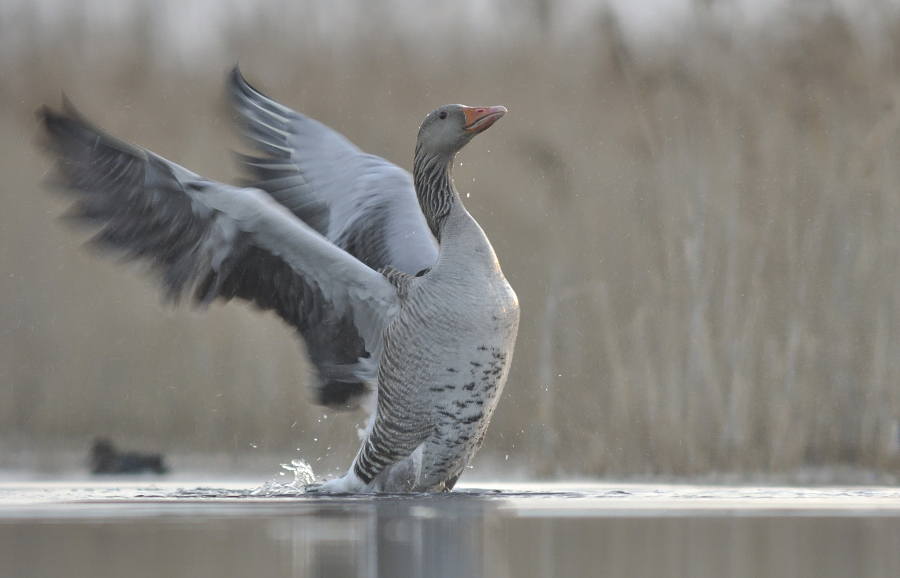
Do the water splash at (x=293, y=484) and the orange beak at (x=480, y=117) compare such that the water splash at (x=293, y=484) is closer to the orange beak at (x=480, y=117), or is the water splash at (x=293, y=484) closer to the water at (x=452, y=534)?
the water at (x=452, y=534)

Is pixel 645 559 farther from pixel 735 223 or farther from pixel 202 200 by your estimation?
pixel 735 223

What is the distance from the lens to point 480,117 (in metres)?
5.52

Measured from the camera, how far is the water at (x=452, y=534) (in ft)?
9.25

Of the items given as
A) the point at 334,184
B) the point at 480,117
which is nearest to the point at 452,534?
the point at 480,117

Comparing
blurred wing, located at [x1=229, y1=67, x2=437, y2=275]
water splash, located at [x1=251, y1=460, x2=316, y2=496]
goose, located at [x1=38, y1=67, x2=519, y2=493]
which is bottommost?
water splash, located at [x1=251, y1=460, x2=316, y2=496]

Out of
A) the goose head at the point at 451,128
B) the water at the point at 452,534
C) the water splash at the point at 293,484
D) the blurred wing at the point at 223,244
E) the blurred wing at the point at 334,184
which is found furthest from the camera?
the blurred wing at the point at 334,184

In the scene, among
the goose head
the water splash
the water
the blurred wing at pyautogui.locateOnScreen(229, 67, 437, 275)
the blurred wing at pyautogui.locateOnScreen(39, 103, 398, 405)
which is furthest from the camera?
the blurred wing at pyautogui.locateOnScreen(229, 67, 437, 275)

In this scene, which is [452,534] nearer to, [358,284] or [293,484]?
[358,284]

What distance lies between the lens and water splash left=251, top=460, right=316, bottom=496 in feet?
17.8

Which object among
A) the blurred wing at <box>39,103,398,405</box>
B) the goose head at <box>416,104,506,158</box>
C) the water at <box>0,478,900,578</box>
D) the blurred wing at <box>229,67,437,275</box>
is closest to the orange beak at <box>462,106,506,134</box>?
the goose head at <box>416,104,506,158</box>

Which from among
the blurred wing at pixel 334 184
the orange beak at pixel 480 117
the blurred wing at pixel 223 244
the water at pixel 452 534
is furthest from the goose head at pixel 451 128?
the water at pixel 452 534

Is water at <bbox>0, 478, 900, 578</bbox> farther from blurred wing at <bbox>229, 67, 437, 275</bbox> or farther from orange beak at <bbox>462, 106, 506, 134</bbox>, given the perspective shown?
orange beak at <bbox>462, 106, 506, 134</bbox>

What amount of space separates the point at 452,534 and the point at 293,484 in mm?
2600

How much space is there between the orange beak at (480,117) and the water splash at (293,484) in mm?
1910
